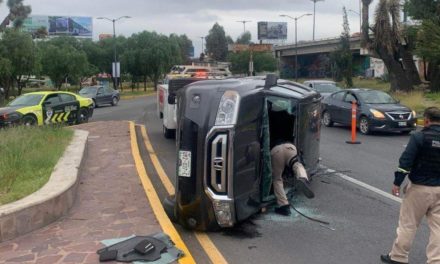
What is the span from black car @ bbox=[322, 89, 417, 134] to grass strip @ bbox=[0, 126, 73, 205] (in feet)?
29.8

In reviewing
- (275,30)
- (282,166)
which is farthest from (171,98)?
(275,30)

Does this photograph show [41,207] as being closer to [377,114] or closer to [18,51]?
[377,114]

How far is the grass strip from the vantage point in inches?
280

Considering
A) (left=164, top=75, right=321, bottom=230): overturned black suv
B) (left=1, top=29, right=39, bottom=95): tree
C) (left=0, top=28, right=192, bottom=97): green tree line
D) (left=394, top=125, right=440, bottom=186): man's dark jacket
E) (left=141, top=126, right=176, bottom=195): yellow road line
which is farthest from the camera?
(left=0, top=28, right=192, bottom=97): green tree line

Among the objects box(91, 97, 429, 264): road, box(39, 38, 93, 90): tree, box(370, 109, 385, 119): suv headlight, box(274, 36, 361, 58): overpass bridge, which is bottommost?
box(91, 97, 429, 264): road

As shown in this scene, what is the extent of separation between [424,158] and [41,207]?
→ 418 cm

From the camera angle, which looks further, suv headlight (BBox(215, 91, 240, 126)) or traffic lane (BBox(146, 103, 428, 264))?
suv headlight (BBox(215, 91, 240, 126))

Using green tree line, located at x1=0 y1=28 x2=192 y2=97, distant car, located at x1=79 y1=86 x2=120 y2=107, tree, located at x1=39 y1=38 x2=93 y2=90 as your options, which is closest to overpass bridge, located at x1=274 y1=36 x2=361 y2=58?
green tree line, located at x1=0 y1=28 x2=192 y2=97

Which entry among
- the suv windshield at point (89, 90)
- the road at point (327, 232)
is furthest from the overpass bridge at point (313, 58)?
the road at point (327, 232)

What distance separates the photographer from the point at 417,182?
5316mm

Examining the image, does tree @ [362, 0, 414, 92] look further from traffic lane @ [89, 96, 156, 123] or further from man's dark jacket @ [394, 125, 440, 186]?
man's dark jacket @ [394, 125, 440, 186]

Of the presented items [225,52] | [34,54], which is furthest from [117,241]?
[225,52]

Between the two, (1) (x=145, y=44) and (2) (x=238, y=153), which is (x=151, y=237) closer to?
(2) (x=238, y=153)

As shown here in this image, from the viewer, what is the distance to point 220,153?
6262 mm
